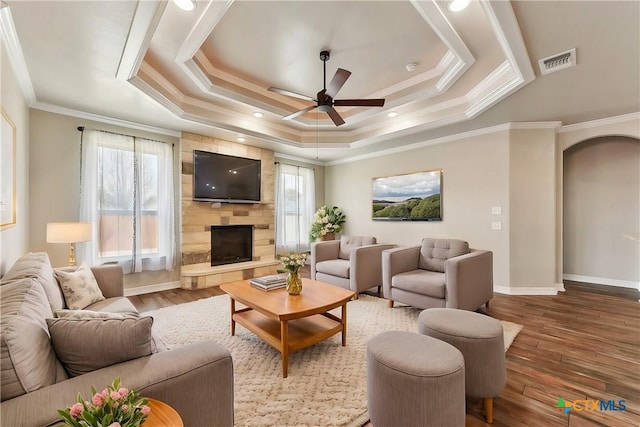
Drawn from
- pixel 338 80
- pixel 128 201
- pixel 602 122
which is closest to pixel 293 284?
pixel 338 80

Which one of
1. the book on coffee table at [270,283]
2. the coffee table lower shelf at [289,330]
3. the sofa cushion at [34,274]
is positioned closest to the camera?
the sofa cushion at [34,274]

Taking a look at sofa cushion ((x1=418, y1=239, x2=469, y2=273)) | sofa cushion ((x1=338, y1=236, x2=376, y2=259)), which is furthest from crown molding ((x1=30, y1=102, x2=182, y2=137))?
sofa cushion ((x1=418, y1=239, x2=469, y2=273))

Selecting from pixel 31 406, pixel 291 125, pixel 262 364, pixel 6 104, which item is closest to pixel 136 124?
pixel 6 104

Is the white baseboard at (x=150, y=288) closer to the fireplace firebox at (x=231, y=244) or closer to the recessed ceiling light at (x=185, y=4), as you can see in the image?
the fireplace firebox at (x=231, y=244)

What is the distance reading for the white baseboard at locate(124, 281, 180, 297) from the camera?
421cm

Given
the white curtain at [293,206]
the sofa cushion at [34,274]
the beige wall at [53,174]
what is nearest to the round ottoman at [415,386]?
the sofa cushion at [34,274]

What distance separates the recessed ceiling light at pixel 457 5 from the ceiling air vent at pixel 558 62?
1.16m

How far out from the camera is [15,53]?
235cm

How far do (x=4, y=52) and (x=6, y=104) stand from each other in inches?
15.6

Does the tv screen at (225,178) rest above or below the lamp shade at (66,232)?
above

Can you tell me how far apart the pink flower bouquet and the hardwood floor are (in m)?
1.77

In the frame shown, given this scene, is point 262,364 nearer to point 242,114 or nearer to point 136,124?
point 242,114

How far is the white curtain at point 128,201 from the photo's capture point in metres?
3.82

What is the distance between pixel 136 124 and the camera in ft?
13.8
